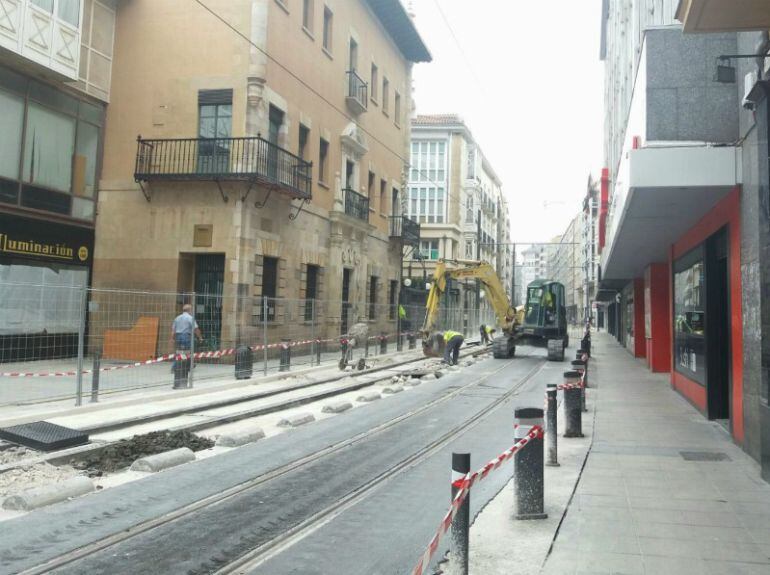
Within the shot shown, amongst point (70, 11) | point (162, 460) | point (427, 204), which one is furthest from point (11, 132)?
point (427, 204)

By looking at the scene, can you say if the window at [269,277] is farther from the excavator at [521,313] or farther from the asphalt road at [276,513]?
the asphalt road at [276,513]

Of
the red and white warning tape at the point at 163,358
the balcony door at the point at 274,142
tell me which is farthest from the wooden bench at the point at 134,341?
the balcony door at the point at 274,142

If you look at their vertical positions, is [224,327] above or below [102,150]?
below

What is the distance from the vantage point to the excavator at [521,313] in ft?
82.1

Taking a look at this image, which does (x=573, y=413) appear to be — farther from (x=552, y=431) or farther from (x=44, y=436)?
(x=44, y=436)

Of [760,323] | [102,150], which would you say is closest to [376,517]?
[760,323]

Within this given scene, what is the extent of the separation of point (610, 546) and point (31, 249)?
1763cm

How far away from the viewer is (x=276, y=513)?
18.7ft

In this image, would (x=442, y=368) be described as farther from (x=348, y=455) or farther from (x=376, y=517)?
(x=376, y=517)

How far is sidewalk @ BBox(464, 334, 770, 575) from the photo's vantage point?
15.0 ft

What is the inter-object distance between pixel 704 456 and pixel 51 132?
729 inches

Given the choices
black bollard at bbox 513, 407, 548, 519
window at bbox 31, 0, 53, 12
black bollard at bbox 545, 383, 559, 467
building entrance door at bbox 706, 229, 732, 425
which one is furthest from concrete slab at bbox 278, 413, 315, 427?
window at bbox 31, 0, 53, 12

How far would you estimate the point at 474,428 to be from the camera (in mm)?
10219

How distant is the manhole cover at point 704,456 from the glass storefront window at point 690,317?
3429 millimetres
